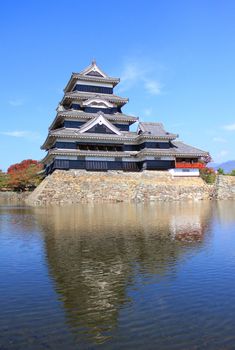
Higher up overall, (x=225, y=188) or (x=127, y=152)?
(x=127, y=152)

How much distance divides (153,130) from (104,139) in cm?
759

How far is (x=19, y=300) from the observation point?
24.0ft

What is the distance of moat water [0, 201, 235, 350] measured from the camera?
5.46m

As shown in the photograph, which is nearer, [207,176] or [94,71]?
[94,71]

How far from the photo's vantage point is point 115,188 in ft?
132

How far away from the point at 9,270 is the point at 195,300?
5469 millimetres

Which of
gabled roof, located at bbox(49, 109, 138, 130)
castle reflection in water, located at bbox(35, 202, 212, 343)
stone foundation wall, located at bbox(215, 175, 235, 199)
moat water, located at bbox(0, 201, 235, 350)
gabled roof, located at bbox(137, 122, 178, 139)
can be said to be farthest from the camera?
gabled roof, located at bbox(137, 122, 178, 139)

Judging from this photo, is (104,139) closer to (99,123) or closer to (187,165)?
(99,123)

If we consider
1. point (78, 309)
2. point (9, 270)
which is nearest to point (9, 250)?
point (9, 270)

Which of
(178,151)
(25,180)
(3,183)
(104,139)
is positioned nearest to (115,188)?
(104,139)

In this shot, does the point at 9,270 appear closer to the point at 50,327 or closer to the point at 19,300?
the point at 19,300

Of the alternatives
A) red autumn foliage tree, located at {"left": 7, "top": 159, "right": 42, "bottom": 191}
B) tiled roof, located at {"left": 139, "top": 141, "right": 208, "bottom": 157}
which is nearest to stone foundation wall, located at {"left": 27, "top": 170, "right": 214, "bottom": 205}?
tiled roof, located at {"left": 139, "top": 141, "right": 208, "bottom": 157}

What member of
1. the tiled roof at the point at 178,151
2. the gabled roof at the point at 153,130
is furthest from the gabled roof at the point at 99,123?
the tiled roof at the point at 178,151

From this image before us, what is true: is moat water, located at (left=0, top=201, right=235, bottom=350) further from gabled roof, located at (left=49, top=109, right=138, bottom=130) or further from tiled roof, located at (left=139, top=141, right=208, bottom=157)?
gabled roof, located at (left=49, top=109, right=138, bottom=130)
